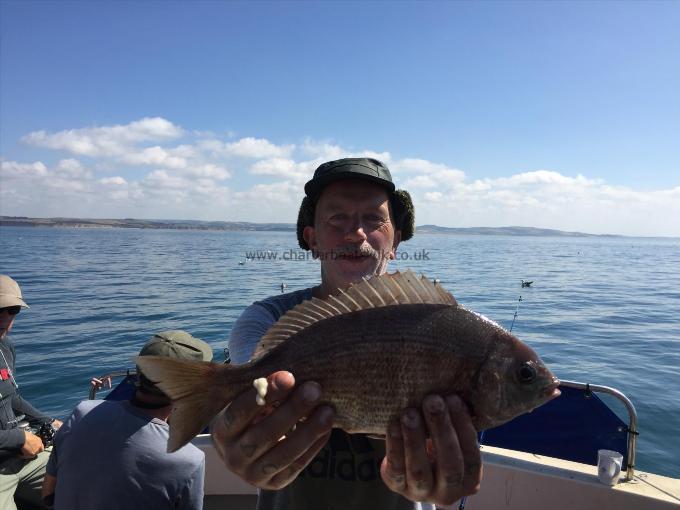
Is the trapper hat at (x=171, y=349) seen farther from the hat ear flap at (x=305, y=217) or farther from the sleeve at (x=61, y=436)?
the hat ear flap at (x=305, y=217)

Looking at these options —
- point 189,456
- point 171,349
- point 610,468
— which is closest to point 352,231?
point 171,349

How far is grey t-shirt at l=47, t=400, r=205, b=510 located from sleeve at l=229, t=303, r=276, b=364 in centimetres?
123

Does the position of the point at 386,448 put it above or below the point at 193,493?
above

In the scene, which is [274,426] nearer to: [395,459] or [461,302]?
[395,459]

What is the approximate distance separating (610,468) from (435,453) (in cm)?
295

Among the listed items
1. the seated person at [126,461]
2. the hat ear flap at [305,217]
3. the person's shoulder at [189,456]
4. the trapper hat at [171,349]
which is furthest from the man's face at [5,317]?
the hat ear flap at [305,217]

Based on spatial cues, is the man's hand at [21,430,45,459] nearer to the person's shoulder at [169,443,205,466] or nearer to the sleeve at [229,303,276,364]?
the person's shoulder at [169,443,205,466]

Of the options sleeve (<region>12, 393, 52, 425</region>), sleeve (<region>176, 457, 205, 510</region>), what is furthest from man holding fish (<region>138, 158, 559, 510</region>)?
sleeve (<region>12, 393, 52, 425</region>)

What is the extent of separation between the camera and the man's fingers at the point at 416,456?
2184mm

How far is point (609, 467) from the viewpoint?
4.16 metres

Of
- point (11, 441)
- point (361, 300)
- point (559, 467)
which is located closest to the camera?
point (361, 300)

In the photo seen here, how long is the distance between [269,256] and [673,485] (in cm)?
5806

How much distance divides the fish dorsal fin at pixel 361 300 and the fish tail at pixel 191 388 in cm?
22

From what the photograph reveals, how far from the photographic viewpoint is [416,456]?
2217mm
